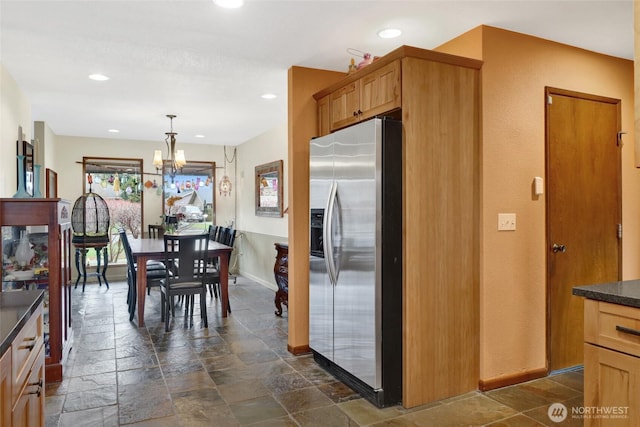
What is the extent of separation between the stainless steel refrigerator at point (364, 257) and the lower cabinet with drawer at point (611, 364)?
1116 mm

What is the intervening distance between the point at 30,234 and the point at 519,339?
11.6ft

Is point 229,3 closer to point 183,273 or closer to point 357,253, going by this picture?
point 357,253

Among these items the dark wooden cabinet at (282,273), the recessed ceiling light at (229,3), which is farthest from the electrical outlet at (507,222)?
the dark wooden cabinet at (282,273)

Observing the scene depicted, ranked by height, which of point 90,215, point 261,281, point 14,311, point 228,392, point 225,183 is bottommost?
point 228,392

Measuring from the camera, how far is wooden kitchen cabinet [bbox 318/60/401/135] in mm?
2730

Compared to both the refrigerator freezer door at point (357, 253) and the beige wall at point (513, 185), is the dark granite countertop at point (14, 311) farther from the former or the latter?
the beige wall at point (513, 185)

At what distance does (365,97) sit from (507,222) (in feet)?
4.18

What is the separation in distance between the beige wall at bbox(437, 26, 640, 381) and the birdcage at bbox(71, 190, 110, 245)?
237 inches

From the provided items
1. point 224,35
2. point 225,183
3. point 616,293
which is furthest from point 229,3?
point 225,183

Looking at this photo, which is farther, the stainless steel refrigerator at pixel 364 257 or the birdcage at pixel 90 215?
the birdcage at pixel 90 215

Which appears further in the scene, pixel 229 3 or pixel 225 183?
pixel 225 183

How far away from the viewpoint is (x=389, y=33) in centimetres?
302

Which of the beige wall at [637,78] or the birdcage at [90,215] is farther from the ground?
the beige wall at [637,78]

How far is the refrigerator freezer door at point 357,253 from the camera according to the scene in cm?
271
